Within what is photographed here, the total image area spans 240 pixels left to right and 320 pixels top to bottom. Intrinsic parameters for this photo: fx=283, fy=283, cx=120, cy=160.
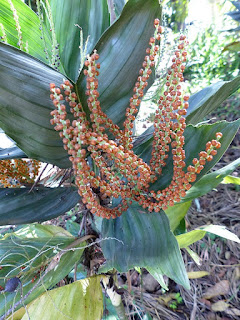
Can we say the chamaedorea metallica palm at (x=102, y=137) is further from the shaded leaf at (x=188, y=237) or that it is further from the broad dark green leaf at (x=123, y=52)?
the shaded leaf at (x=188, y=237)

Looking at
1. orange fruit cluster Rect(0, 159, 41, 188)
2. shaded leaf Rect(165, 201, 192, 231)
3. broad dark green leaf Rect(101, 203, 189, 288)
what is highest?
orange fruit cluster Rect(0, 159, 41, 188)

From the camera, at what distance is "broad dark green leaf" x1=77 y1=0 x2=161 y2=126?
34cm

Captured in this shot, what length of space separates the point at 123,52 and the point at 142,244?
0.89 feet

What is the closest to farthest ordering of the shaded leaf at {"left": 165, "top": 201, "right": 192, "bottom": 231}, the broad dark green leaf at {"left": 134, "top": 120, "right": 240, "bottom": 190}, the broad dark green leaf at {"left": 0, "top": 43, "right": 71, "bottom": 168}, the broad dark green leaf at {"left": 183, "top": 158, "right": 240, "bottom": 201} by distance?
the broad dark green leaf at {"left": 0, "top": 43, "right": 71, "bottom": 168} < the broad dark green leaf at {"left": 134, "top": 120, "right": 240, "bottom": 190} < the broad dark green leaf at {"left": 183, "top": 158, "right": 240, "bottom": 201} < the shaded leaf at {"left": 165, "top": 201, "right": 192, "bottom": 231}

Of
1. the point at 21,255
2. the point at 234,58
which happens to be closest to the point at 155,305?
the point at 21,255

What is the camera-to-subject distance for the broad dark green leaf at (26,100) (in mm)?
295

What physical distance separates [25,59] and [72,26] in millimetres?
232

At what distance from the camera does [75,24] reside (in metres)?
0.46

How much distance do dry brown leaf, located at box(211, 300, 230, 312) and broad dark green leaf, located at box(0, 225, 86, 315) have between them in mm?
848

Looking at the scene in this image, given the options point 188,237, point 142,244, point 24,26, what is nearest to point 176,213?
point 188,237

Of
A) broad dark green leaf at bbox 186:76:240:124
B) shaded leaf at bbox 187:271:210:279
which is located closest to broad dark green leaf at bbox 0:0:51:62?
broad dark green leaf at bbox 186:76:240:124

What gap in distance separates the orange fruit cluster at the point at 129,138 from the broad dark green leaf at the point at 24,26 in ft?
0.69

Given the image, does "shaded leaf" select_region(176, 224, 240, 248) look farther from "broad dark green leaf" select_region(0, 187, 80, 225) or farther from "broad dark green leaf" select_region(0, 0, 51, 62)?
"broad dark green leaf" select_region(0, 0, 51, 62)

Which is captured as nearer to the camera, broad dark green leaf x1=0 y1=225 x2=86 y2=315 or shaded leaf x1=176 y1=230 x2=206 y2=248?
broad dark green leaf x1=0 y1=225 x2=86 y2=315
